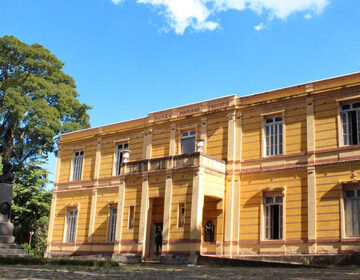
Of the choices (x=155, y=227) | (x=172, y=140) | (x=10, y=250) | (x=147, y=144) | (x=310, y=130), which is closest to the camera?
(x=10, y=250)

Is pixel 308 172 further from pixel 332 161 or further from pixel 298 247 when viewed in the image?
pixel 298 247

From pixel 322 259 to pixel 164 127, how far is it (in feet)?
40.4

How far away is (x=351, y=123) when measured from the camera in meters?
22.0

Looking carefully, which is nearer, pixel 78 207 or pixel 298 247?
pixel 298 247

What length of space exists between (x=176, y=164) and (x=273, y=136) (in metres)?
5.21

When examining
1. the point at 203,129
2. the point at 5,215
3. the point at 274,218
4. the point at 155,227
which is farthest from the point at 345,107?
the point at 5,215

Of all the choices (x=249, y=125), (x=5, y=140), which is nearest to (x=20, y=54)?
(x=5, y=140)

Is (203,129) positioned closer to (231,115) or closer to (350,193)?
(231,115)

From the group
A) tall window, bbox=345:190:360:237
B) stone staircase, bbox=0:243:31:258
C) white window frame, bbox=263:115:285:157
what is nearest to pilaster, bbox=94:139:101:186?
stone staircase, bbox=0:243:31:258

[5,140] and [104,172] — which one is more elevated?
[5,140]

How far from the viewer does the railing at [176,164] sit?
23.9 metres

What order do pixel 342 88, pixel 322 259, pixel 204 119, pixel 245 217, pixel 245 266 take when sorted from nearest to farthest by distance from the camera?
pixel 245 266
pixel 322 259
pixel 342 88
pixel 245 217
pixel 204 119

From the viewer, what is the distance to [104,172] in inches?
1232

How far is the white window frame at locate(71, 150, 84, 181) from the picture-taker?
3306 centimetres
